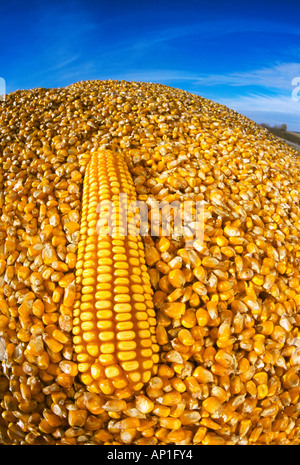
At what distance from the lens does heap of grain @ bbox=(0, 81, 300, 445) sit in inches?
42.6

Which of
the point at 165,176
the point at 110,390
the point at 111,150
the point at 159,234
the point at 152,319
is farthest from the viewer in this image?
the point at 111,150

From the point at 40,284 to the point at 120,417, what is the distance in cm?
62

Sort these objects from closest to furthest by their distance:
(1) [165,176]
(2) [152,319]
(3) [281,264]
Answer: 1. (2) [152,319]
2. (3) [281,264]
3. (1) [165,176]

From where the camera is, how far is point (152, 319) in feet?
3.91

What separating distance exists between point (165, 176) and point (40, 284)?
0.89 m

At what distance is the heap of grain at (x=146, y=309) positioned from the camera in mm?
1082

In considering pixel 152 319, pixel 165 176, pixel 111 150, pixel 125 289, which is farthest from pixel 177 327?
pixel 111 150

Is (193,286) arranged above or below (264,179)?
below

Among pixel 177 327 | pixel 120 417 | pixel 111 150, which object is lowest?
pixel 120 417

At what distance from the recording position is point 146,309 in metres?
1.18

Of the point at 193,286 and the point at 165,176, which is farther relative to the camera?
the point at 165,176

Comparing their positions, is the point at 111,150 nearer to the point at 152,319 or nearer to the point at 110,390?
the point at 152,319

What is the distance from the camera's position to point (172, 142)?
6.66 feet

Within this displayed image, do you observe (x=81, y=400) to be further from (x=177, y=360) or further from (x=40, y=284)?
(x=40, y=284)
